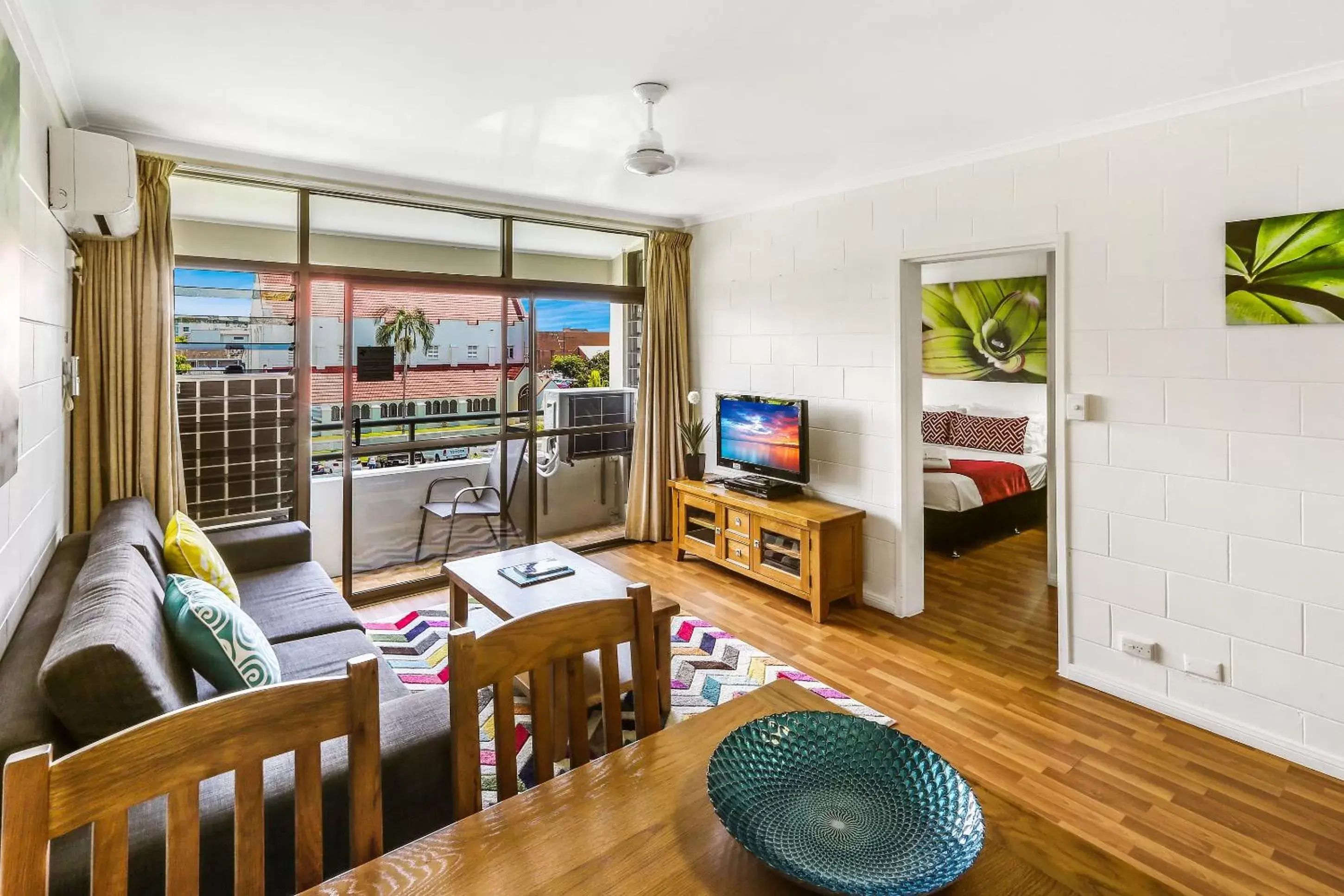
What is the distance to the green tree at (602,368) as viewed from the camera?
16.8 ft

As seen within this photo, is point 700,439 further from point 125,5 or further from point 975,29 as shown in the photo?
point 125,5

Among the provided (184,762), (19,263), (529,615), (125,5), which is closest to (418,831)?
(529,615)

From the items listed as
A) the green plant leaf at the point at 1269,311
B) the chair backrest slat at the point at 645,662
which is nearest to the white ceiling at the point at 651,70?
the green plant leaf at the point at 1269,311

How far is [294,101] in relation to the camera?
2.77 meters

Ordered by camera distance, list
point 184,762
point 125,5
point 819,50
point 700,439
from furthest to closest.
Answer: point 700,439 → point 819,50 → point 125,5 → point 184,762

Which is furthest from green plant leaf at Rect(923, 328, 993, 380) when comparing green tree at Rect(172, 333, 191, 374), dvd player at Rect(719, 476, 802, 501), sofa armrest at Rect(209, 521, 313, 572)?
green tree at Rect(172, 333, 191, 374)

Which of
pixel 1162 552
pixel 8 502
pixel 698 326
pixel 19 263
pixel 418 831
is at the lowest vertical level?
pixel 418 831

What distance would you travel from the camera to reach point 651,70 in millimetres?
2465

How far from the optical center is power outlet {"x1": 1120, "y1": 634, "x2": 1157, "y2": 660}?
2869 millimetres

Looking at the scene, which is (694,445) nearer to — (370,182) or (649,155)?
(649,155)

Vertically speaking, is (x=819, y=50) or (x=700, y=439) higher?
(x=819, y=50)

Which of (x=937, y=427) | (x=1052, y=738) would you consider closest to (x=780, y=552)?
(x=1052, y=738)

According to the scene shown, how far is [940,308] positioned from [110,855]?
6953 millimetres

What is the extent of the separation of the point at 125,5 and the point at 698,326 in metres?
3.72
